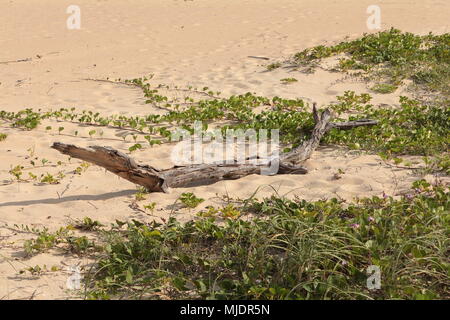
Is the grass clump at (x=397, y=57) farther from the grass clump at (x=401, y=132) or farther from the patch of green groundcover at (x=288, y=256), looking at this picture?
the patch of green groundcover at (x=288, y=256)

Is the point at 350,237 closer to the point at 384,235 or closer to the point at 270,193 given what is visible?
the point at 384,235

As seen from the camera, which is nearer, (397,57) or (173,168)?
(173,168)

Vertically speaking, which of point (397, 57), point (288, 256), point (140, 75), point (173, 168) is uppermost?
point (397, 57)

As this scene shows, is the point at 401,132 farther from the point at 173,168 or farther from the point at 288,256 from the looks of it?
the point at 288,256

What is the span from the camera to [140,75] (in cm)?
1188

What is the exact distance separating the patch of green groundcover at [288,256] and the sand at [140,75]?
1.58 feet

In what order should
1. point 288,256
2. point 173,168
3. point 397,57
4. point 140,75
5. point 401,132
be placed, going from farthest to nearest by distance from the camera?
point 140,75 → point 397,57 → point 401,132 → point 173,168 → point 288,256

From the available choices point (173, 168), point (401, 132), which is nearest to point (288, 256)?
point (173, 168)

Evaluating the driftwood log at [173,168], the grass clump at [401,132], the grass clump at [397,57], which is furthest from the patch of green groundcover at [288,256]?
the grass clump at [397,57]

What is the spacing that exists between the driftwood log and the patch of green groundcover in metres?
0.79

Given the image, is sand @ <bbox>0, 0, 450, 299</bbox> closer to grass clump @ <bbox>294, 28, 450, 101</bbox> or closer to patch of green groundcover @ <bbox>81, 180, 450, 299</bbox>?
patch of green groundcover @ <bbox>81, 180, 450, 299</bbox>

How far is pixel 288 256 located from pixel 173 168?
229 centimetres

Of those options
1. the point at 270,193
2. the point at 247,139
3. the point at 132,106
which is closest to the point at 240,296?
the point at 270,193
